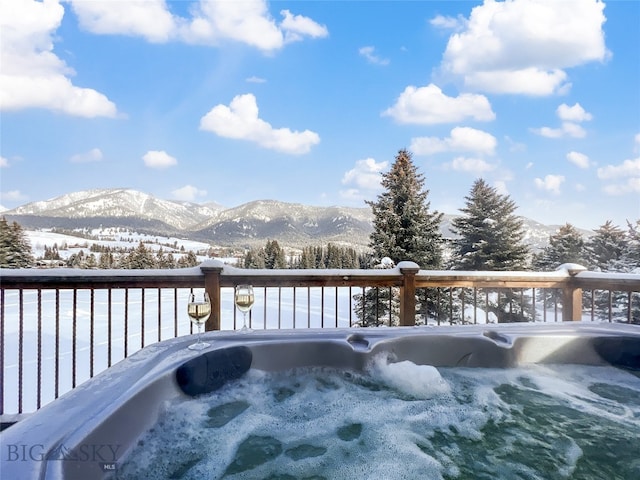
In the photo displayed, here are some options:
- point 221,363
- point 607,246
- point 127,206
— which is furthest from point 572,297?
point 127,206

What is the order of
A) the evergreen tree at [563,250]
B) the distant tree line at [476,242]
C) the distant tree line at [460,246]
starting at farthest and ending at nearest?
the evergreen tree at [563,250] → the distant tree line at [476,242] → the distant tree line at [460,246]

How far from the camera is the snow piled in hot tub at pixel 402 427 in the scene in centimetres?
106

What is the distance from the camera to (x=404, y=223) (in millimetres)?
11109

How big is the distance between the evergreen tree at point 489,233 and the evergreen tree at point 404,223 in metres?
1.88

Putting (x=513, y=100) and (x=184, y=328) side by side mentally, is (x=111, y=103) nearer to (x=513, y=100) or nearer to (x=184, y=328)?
(x=184, y=328)

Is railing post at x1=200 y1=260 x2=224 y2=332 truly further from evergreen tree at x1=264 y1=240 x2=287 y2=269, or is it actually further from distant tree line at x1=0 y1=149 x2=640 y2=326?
evergreen tree at x1=264 y1=240 x2=287 y2=269

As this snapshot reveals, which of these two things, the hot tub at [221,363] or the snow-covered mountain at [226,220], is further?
the snow-covered mountain at [226,220]

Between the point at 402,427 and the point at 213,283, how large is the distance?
150 cm

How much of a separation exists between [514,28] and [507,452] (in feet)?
18.9

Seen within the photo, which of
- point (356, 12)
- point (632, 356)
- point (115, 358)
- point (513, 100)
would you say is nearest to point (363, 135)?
point (513, 100)

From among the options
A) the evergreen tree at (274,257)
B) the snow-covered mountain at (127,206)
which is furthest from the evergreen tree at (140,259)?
the snow-covered mountain at (127,206)

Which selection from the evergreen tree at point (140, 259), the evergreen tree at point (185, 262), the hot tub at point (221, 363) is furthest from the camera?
the evergreen tree at point (185, 262)

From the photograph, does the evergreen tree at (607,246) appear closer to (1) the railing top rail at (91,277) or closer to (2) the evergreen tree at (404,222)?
(2) the evergreen tree at (404,222)

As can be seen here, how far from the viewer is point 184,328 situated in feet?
23.4
